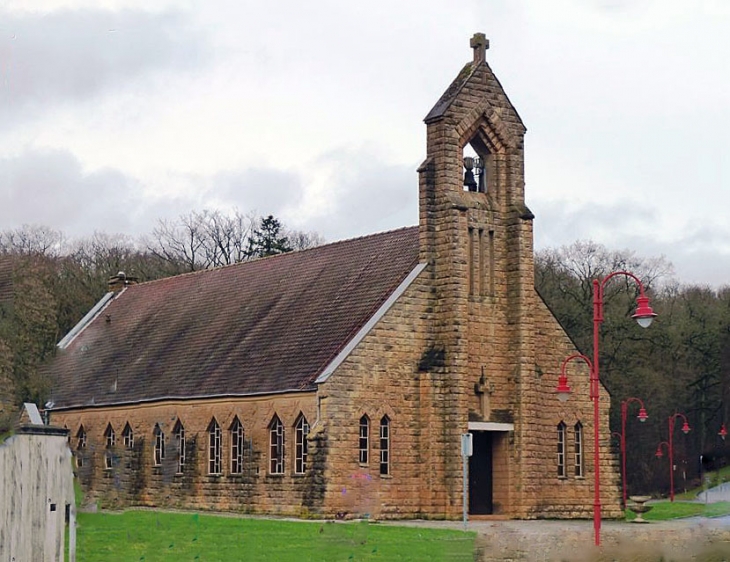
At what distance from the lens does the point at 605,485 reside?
146 feet

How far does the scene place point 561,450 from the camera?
43.2 metres

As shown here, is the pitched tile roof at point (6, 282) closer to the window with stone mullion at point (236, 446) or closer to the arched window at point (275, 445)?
the arched window at point (275, 445)

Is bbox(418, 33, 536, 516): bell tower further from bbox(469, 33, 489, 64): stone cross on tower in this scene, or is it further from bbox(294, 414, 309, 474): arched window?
bbox(294, 414, 309, 474): arched window

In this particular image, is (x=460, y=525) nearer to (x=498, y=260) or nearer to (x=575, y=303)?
(x=498, y=260)

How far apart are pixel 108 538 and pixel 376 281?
1710cm

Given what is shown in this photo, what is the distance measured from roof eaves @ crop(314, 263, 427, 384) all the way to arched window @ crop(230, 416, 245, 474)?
16.9ft

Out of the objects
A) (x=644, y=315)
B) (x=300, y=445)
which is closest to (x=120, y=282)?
(x=300, y=445)

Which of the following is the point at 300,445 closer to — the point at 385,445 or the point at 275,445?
the point at 275,445

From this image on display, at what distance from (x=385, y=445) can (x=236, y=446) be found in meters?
5.83

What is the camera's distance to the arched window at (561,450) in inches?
1693

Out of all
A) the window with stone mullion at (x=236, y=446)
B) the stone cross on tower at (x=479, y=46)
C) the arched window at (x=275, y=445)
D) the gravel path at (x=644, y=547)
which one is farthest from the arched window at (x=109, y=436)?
the gravel path at (x=644, y=547)

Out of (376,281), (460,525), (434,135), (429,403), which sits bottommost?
(460,525)

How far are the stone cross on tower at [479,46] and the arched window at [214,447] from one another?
14781 mm

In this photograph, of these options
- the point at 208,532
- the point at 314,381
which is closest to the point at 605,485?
the point at 314,381
